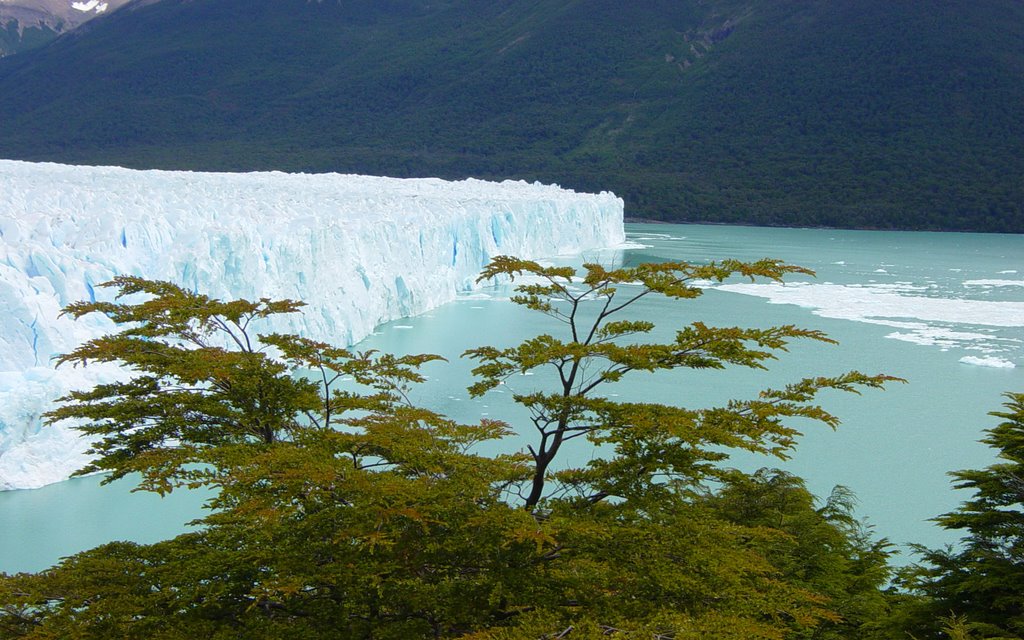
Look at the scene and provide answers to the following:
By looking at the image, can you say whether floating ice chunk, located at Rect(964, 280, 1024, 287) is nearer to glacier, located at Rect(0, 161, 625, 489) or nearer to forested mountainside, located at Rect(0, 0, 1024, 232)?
glacier, located at Rect(0, 161, 625, 489)

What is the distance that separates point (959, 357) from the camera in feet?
38.6

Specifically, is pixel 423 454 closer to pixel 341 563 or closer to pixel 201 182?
pixel 341 563

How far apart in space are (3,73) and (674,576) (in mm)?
81704

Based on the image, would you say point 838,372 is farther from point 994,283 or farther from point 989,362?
point 994,283

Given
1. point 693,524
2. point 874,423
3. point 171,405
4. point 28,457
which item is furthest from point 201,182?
point 693,524

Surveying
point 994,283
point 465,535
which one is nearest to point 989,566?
point 465,535

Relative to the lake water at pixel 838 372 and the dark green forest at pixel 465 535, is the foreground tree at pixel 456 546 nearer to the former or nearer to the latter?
the dark green forest at pixel 465 535

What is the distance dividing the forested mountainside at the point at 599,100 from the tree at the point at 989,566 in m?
33.3

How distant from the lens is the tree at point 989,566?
3027 millimetres

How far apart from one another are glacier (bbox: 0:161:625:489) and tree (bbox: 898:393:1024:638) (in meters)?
4.37

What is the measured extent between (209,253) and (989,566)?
27.9 ft

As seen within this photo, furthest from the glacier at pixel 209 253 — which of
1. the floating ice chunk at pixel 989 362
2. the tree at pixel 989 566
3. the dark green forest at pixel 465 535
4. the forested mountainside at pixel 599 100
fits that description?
the forested mountainside at pixel 599 100

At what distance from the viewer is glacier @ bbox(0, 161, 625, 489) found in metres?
6.80

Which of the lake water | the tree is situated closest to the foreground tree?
the tree
